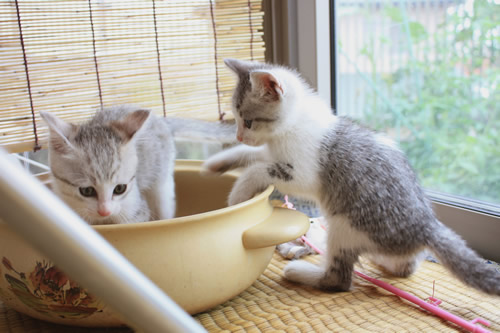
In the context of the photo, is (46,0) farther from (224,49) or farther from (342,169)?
(342,169)

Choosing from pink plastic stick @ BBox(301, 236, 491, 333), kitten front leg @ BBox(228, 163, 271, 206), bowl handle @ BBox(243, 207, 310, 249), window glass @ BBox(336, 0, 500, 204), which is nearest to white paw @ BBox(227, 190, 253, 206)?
kitten front leg @ BBox(228, 163, 271, 206)

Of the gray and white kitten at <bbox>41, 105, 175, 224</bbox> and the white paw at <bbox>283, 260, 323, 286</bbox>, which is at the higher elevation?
the gray and white kitten at <bbox>41, 105, 175, 224</bbox>

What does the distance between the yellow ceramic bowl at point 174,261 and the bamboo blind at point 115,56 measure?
0.57 metres

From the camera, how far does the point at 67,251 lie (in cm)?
32

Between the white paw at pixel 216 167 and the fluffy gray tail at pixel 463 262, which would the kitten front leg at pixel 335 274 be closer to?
the fluffy gray tail at pixel 463 262

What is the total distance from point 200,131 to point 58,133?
1.53 feet

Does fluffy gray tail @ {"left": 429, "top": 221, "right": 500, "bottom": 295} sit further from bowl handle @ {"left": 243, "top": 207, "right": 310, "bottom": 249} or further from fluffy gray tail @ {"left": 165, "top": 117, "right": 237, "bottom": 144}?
fluffy gray tail @ {"left": 165, "top": 117, "right": 237, "bottom": 144}

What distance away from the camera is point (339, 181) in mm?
1009

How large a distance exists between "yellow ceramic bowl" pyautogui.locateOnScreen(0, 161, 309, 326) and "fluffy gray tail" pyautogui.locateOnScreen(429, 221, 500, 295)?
30 centimetres

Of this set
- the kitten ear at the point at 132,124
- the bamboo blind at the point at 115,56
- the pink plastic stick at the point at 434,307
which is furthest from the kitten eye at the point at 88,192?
the pink plastic stick at the point at 434,307

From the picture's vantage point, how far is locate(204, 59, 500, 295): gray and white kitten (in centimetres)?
95

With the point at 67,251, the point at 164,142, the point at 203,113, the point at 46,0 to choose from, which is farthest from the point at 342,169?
the point at 46,0

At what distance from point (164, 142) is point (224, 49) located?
431 mm

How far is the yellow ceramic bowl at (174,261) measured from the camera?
75 cm
